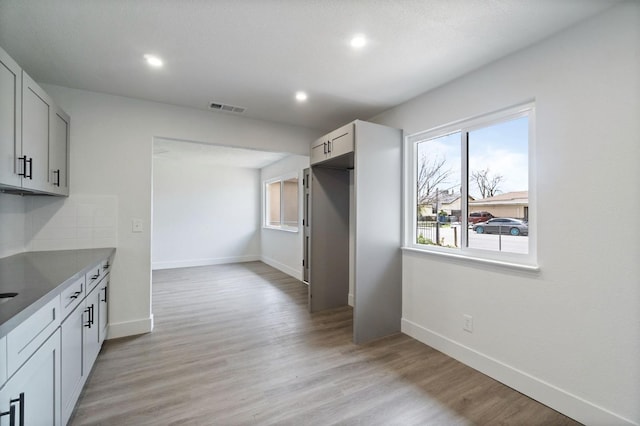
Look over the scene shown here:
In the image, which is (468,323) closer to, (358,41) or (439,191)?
(439,191)

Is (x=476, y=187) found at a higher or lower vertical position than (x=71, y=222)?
higher

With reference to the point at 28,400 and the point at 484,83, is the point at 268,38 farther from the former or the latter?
the point at 28,400

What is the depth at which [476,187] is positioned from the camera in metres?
2.52

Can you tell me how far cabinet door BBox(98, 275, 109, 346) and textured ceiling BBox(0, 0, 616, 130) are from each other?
1946mm

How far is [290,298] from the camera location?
4270 millimetres

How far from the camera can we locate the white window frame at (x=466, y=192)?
2066 mm

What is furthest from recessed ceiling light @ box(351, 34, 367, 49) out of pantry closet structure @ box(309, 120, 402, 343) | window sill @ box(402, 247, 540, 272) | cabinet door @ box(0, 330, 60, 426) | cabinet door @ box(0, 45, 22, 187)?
cabinet door @ box(0, 330, 60, 426)

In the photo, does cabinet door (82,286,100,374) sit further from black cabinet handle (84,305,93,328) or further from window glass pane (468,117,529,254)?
window glass pane (468,117,529,254)

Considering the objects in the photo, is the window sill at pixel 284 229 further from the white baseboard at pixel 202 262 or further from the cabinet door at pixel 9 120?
the cabinet door at pixel 9 120

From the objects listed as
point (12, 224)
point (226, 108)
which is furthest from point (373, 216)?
point (12, 224)

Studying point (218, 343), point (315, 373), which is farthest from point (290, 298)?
point (315, 373)

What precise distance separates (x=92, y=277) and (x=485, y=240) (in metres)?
3.30

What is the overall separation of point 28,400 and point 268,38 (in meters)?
2.38

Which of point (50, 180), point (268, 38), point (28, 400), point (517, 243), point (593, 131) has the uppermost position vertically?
point (268, 38)
